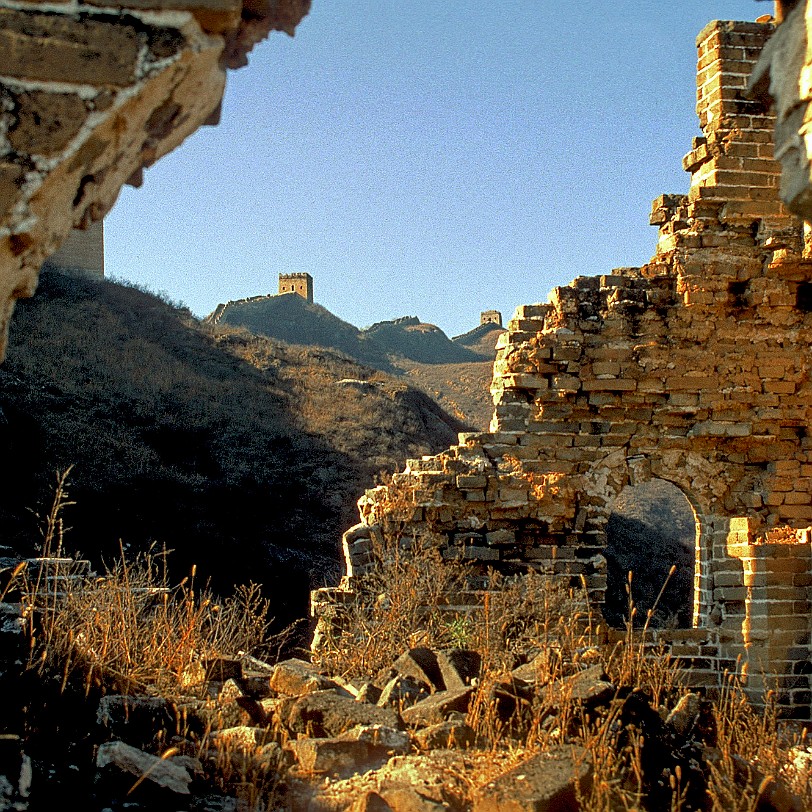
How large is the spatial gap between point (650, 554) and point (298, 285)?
94.5 ft

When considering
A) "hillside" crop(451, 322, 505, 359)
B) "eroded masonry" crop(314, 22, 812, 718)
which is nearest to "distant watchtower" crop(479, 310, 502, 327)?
"hillside" crop(451, 322, 505, 359)

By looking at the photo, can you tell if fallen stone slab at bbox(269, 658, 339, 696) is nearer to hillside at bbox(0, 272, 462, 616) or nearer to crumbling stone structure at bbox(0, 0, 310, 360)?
crumbling stone structure at bbox(0, 0, 310, 360)

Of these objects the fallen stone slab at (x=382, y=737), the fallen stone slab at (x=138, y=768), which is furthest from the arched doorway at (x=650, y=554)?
the fallen stone slab at (x=138, y=768)

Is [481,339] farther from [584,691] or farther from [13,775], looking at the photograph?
[13,775]

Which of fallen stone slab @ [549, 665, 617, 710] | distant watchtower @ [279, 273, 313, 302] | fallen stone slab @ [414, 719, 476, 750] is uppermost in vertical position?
distant watchtower @ [279, 273, 313, 302]

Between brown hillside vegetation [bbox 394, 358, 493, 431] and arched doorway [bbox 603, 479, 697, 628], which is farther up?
brown hillside vegetation [bbox 394, 358, 493, 431]

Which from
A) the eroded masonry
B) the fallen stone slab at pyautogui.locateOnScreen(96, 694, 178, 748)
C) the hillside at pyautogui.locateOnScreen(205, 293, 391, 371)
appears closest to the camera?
the fallen stone slab at pyautogui.locateOnScreen(96, 694, 178, 748)

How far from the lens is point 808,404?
24.5ft

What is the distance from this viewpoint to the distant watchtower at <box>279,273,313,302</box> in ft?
150

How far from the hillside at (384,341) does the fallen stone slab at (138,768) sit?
33.4 meters

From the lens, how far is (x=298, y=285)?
151 feet

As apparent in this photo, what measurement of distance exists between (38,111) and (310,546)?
588 inches

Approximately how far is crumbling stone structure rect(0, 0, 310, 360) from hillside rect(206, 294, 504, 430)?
34024mm

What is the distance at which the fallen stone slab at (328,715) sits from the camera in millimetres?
4551
